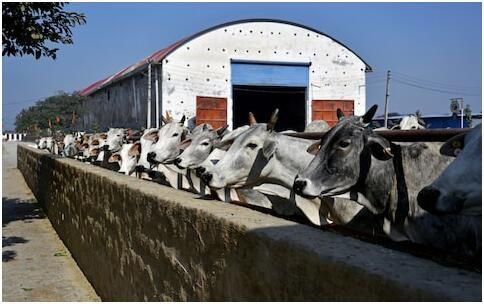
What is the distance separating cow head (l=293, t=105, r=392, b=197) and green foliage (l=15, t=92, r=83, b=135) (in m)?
30.6

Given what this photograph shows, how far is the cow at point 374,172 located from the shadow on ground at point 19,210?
27.5 ft

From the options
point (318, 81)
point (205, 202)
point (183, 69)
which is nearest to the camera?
point (205, 202)

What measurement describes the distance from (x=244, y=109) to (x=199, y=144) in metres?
19.2

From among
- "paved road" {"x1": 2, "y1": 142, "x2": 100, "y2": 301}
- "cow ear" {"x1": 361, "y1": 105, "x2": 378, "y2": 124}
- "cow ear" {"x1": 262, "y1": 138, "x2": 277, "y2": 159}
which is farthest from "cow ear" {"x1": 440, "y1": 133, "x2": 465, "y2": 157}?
"paved road" {"x1": 2, "y1": 142, "x2": 100, "y2": 301}

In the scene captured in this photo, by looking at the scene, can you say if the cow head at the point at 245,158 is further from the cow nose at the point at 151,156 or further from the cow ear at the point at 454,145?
the cow nose at the point at 151,156

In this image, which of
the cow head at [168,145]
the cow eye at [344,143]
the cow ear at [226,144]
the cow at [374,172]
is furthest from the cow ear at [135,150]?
the cow eye at [344,143]

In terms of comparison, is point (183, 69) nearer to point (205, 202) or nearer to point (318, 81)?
point (318, 81)

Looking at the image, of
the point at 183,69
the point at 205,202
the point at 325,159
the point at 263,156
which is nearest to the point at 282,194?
the point at 263,156

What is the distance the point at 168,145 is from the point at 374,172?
15.8ft

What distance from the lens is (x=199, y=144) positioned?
307 inches

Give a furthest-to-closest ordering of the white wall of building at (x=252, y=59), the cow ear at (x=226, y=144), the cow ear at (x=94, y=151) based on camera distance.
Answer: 1. the white wall of building at (x=252, y=59)
2. the cow ear at (x=94, y=151)
3. the cow ear at (x=226, y=144)

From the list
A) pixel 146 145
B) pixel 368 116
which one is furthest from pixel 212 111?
pixel 368 116

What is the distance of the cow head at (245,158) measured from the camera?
5848 millimetres

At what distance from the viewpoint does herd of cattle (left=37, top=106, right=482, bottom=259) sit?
3.10 m
